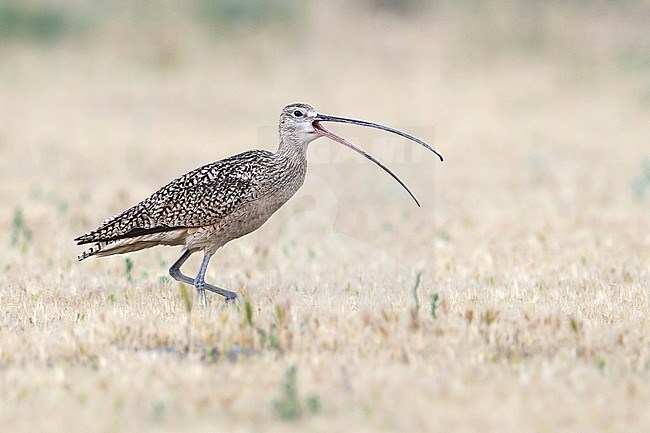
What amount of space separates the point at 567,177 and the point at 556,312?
9522mm

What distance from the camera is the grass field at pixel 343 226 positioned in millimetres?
5734

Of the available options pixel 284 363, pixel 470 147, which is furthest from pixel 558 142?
pixel 284 363

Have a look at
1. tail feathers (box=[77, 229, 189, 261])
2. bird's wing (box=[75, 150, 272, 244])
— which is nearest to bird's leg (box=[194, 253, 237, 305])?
tail feathers (box=[77, 229, 189, 261])

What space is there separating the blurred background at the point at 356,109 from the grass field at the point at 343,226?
0.08 meters

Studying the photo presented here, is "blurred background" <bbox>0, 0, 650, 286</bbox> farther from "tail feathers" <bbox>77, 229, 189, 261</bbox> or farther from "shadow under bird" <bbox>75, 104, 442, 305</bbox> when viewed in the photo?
"shadow under bird" <bbox>75, 104, 442, 305</bbox>

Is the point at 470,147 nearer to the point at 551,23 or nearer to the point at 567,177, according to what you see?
the point at 567,177

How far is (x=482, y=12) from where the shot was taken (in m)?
30.8

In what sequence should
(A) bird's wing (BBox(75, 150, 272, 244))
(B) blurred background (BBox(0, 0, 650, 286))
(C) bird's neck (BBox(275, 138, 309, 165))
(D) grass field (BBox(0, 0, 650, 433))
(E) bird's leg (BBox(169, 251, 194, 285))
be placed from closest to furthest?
(D) grass field (BBox(0, 0, 650, 433))
(A) bird's wing (BBox(75, 150, 272, 244))
(C) bird's neck (BBox(275, 138, 309, 165))
(E) bird's leg (BBox(169, 251, 194, 285))
(B) blurred background (BBox(0, 0, 650, 286))

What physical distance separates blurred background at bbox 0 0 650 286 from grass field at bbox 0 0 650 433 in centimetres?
8

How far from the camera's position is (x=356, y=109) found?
24250 mm

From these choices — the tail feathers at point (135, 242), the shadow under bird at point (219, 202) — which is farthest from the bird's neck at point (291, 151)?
the tail feathers at point (135, 242)

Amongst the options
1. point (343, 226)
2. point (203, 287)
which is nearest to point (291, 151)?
point (203, 287)

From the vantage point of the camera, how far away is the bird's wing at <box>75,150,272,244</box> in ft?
28.0

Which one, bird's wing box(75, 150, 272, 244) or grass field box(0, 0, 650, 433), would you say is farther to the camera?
bird's wing box(75, 150, 272, 244)
